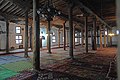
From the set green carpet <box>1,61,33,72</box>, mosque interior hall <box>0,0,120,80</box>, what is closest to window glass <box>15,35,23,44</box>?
mosque interior hall <box>0,0,120,80</box>

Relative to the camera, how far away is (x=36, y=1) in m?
5.92

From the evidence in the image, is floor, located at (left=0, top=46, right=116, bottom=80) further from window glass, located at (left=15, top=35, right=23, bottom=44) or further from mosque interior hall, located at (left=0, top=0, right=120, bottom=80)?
window glass, located at (left=15, top=35, right=23, bottom=44)

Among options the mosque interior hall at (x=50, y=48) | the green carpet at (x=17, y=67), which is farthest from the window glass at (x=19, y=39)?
the green carpet at (x=17, y=67)

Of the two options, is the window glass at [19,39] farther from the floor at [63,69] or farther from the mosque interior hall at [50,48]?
the floor at [63,69]

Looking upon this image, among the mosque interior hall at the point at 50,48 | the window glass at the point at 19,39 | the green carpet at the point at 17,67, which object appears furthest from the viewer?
the window glass at the point at 19,39

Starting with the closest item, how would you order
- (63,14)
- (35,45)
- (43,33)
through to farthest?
(35,45) → (63,14) → (43,33)

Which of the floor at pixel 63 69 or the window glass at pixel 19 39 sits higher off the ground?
the window glass at pixel 19 39

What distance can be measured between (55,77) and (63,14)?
8.95 m

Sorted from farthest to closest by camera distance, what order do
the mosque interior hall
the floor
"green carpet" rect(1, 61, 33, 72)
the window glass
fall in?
the window glass, "green carpet" rect(1, 61, 33, 72), the mosque interior hall, the floor

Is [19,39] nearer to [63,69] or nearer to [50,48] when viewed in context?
[50,48]

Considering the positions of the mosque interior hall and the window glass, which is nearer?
the mosque interior hall

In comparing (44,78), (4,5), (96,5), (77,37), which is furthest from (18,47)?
(77,37)

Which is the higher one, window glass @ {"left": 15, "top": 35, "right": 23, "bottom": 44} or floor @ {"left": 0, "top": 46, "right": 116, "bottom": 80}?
window glass @ {"left": 15, "top": 35, "right": 23, "bottom": 44}

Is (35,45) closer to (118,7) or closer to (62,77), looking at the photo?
(62,77)
